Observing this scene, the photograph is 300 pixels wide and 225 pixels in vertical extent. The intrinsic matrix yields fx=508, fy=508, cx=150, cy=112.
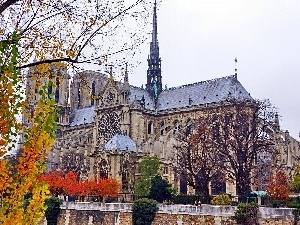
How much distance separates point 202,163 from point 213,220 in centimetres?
1215

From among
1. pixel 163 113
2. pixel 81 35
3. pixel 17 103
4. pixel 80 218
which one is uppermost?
pixel 163 113

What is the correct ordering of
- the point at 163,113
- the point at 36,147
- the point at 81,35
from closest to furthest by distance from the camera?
the point at 36,147
the point at 81,35
the point at 163,113

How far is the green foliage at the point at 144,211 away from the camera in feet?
98.1

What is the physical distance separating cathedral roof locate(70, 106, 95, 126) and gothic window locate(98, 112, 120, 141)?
1384cm

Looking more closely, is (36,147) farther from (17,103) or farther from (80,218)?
(80,218)

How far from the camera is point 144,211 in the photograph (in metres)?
30.1

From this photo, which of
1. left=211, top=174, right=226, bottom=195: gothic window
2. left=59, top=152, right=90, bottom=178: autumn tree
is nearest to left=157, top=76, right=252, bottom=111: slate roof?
left=211, top=174, right=226, bottom=195: gothic window

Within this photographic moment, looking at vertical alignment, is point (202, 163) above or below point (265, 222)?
above

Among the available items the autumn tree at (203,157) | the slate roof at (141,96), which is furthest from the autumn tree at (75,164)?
the autumn tree at (203,157)

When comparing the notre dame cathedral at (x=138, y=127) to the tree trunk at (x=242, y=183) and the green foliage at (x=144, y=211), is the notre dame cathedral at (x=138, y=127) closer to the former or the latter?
the tree trunk at (x=242, y=183)

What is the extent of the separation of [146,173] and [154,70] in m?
29.4

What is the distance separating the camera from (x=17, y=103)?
25.6 feet

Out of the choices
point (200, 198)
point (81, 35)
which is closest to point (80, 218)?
point (200, 198)

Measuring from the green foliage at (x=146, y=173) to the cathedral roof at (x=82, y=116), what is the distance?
3231cm
